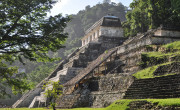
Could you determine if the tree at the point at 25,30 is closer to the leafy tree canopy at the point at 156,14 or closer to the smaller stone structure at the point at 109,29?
the leafy tree canopy at the point at 156,14

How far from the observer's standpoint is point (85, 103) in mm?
13336

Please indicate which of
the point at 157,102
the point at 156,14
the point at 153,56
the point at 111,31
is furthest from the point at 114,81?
the point at 111,31

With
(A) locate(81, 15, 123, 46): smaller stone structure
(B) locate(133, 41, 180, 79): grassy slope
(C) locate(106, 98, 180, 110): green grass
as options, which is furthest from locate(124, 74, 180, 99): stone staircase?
(A) locate(81, 15, 123, 46): smaller stone structure

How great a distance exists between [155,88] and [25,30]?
6.53 m

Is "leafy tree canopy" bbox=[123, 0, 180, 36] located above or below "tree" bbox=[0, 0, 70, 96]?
above

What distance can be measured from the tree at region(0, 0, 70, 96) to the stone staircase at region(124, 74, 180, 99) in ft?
14.3

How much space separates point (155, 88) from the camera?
32.9 ft

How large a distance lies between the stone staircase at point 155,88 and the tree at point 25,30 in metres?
4.37

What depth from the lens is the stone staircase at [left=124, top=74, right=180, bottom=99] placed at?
30.6 ft

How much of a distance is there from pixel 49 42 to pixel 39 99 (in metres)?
11.1

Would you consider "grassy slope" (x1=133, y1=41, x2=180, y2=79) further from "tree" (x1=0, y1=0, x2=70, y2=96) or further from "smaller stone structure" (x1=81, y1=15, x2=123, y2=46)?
"smaller stone structure" (x1=81, y1=15, x2=123, y2=46)

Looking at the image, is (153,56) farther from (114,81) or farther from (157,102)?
(157,102)

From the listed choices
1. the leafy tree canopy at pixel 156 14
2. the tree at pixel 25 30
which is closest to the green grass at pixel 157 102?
the tree at pixel 25 30

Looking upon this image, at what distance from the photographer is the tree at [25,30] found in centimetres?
969
